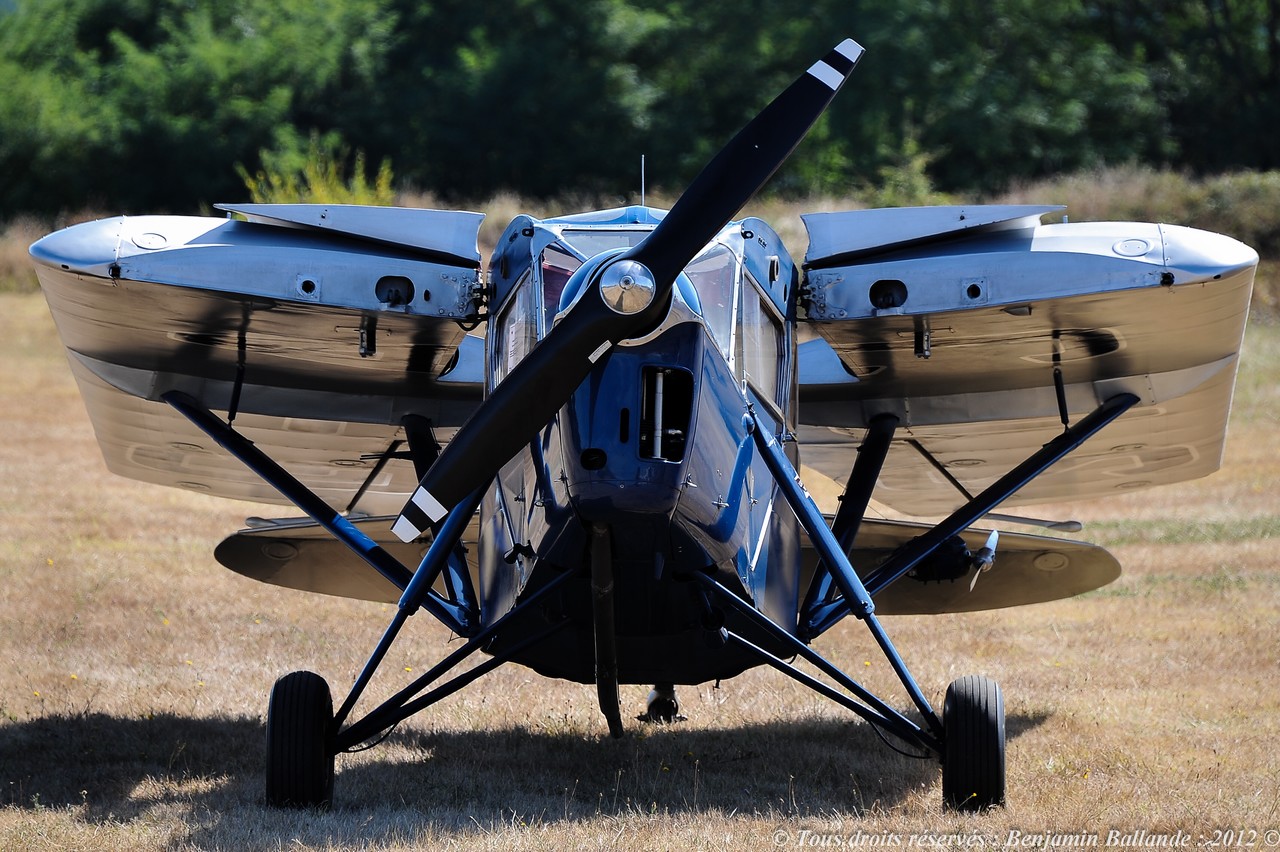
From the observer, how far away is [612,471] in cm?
509

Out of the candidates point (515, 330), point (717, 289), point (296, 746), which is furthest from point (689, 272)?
point (296, 746)

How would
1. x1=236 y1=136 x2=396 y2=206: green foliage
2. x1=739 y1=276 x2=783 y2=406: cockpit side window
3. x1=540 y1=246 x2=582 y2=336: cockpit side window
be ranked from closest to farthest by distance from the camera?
x1=540 y1=246 x2=582 y2=336: cockpit side window → x1=739 y1=276 x2=783 y2=406: cockpit side window → x1=236 y1=136 x2=396 y2=206: green foliage

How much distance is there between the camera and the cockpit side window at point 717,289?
5410mm

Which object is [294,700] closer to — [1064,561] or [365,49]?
[1064,561]

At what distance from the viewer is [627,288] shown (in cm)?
478

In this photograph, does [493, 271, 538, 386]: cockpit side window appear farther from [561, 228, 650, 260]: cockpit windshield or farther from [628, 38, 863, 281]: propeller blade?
[628, 38, 863, 281]: propeller blade

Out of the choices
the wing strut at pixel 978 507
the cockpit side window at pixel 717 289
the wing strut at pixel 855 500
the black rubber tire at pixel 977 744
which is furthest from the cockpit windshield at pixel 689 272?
the black rubber tire at pixel 977 744

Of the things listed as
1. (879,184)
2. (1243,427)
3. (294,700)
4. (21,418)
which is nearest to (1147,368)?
(294,700)

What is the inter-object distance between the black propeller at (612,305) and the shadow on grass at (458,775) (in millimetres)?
1585

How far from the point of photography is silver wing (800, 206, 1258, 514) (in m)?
6.05

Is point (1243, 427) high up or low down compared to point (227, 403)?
down

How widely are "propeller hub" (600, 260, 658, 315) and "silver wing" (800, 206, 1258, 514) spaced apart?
1.76 meters

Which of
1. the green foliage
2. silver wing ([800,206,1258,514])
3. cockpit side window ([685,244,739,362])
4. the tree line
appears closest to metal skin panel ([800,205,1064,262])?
silver wing ([800,206,1258,514])

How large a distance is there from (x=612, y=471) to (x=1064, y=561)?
15.1 ft
